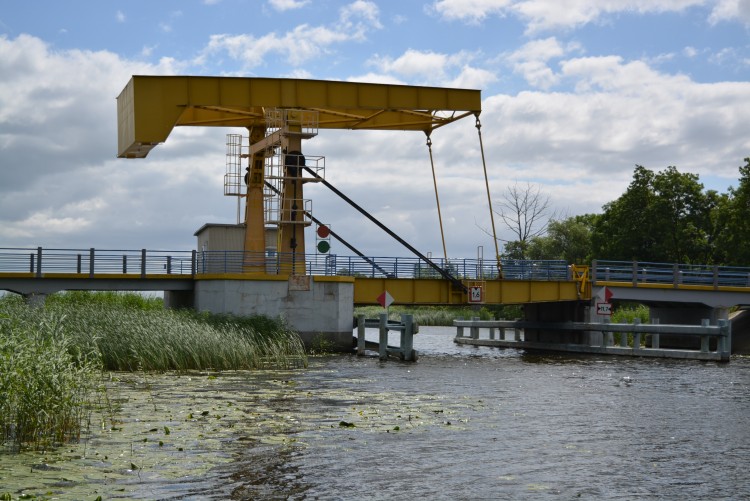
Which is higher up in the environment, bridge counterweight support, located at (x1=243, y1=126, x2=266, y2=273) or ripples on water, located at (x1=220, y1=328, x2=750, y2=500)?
bridge counterweight support, located at (x1=243, y1=126, x2=266, y2=273)

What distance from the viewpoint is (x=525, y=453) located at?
1350cm

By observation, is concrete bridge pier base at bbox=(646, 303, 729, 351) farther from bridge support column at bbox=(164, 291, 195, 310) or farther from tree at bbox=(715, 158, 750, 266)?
bridge support column at bbox=(164, 291, 195, 310)

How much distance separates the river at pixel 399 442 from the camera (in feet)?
36.5

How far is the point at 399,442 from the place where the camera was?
46.4ft

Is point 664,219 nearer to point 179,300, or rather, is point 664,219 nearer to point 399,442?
point 179,300

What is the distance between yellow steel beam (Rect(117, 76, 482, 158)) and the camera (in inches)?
1319

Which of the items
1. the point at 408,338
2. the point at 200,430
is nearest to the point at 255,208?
the point at 408,338

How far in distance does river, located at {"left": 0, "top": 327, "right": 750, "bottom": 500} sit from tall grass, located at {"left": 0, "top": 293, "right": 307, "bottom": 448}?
755 millimetres

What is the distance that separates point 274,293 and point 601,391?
14.8 m

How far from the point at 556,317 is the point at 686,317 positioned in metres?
6.06

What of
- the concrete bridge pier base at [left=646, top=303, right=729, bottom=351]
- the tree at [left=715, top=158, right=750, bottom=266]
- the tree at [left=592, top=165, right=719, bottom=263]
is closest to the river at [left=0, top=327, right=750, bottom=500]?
the concrete bridge pier base at [left=646, top=303, right=729, bottom=351]

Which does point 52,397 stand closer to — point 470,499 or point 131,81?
point 470,499

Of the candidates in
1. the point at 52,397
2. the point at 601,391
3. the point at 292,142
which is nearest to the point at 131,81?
the point at 292,142

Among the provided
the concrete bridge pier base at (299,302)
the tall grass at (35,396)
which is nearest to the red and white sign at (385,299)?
the concrete bridge pier base at (299,302)
